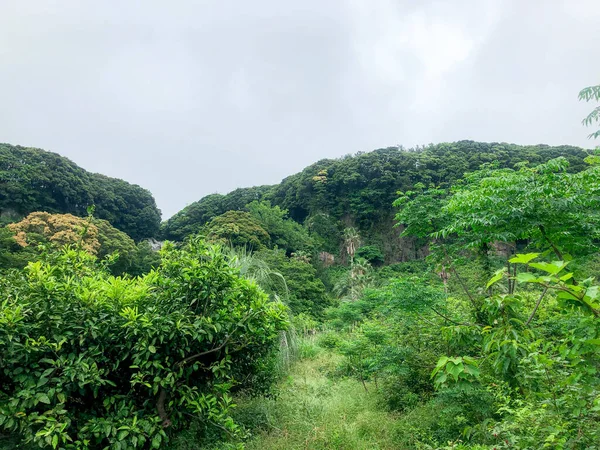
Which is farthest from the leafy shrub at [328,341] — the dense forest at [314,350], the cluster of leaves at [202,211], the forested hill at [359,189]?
the cluster of leaves at [202,211]

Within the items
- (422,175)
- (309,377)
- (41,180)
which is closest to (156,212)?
(41,180)

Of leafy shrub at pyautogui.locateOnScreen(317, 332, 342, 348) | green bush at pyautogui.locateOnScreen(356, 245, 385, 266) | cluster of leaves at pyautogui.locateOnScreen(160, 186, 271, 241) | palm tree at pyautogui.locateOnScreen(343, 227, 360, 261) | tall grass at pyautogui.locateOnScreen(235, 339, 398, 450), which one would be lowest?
leafy shrub at pyautogui.locateOnScreen(317, 332, 342, 348)

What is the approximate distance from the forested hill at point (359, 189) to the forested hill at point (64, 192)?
340 centimetres

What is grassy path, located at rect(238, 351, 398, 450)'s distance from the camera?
437 cm

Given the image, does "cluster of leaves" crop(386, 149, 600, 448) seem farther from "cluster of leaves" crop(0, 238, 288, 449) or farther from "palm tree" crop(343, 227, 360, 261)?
"palm tree" crop(343, 227, 360, 261)

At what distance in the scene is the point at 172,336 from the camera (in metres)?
2.86

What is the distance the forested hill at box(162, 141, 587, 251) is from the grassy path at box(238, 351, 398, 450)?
81.9ft

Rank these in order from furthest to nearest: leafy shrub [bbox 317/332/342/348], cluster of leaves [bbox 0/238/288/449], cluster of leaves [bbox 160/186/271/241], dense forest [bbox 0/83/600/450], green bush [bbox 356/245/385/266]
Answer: cluster of leaves [bbox 160/186/271/241] < green bush [bbox 356/245/385/266] < leafy shrub [bbox 317/332/342/348] < cluster of leaves [bbox 0/238/288/449] < dense forest [bbox 0/83/600/450]

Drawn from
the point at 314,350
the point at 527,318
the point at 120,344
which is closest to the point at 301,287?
the point at 314,350

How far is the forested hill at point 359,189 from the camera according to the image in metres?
30.0

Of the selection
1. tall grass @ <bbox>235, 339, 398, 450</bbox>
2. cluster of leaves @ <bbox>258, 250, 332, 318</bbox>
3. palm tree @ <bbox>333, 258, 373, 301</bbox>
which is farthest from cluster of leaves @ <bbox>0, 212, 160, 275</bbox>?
palm tree @ <bbox>333, 258, 373, 301</bbox>

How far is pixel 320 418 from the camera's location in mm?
5230

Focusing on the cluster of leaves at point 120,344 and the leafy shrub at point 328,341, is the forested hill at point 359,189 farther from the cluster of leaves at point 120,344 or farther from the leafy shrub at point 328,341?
the cluster of leaves at point 120,344

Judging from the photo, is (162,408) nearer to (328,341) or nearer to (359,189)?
(328,341)
